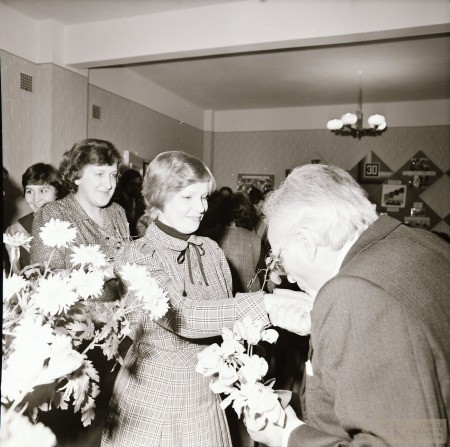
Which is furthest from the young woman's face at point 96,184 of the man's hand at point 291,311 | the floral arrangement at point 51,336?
the floral arrangement at point 51,336

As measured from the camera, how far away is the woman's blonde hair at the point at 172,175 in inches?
68.3

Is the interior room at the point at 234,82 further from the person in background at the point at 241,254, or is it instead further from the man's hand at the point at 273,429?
the person in background at the point at 241,254

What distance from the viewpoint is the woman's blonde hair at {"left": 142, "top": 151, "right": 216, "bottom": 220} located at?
5.69ft

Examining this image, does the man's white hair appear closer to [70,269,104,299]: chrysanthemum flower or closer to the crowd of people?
the crowd of people

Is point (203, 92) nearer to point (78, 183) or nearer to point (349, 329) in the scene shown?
point (78, 183)

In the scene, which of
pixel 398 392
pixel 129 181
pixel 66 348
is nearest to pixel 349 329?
pixel 398 392

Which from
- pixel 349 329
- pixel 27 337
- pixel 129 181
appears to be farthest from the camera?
pixel 129 181

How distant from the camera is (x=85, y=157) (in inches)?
101

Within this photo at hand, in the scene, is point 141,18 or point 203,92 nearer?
point 141,18

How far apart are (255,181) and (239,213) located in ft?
21.1

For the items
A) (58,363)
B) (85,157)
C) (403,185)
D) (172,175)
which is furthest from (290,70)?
(58,363)

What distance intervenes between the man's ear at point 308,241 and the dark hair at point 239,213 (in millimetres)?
2040

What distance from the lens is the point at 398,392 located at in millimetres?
800

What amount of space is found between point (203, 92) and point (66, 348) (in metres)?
7.92
